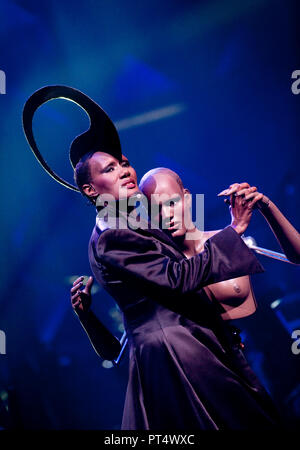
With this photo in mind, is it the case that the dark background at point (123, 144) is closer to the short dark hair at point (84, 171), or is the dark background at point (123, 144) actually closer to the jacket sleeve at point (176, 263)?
the short dark hair at point (84, 171)

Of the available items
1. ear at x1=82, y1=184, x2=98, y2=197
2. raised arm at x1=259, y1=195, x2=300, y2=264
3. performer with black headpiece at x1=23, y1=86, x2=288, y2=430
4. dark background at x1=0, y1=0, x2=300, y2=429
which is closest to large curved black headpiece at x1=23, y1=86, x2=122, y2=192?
ear at x1=82, y1=184, x2=98, y2=197

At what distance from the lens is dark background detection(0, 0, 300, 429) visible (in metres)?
2.95

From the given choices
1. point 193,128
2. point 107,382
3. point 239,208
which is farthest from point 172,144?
point 107,382

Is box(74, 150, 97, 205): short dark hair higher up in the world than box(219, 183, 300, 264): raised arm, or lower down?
higher up

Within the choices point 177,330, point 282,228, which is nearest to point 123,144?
point 282,228

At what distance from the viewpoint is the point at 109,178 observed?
1.71 metres

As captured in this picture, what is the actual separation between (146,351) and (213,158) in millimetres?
2205

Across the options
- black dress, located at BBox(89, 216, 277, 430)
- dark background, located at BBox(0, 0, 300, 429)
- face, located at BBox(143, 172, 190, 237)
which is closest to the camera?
black dress, located at BBox(89, 216, 277, 430)

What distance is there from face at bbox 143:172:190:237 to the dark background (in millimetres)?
1336

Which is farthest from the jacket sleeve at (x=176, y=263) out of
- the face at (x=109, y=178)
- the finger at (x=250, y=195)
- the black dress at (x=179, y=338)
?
the face at (x=109, y=178)

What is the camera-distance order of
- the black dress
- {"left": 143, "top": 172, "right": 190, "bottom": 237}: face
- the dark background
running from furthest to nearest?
the dark background, {"left": 143, "top": 172, "right": 190, "bottom": 237}: face, the black dress

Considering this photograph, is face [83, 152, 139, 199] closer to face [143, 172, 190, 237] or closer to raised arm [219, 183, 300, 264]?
face [143, 172, 190, 237]

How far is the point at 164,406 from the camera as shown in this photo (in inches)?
53.7

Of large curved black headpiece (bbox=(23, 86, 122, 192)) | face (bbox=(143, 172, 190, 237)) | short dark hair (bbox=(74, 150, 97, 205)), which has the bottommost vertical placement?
face (bbox=(143, 172, 190, 237))
